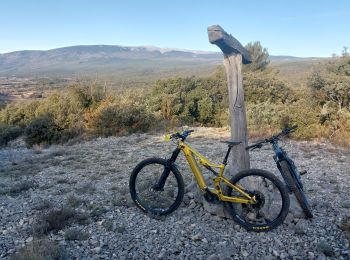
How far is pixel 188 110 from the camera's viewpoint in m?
19.5

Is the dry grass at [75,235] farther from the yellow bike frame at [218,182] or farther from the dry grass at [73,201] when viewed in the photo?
the yellow bike frame at [218,182]

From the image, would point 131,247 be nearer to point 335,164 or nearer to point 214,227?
point 214,227

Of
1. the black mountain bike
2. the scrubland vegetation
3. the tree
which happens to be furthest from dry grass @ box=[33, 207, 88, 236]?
the tree

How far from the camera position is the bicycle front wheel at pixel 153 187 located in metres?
4.91

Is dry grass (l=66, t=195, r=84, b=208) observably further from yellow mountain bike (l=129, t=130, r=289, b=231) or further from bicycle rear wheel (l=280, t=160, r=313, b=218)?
bicycle rear wheel (l=280, t=160, r=313, b=218)

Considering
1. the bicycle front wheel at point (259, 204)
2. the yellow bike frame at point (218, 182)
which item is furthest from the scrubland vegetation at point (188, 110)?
the yellow bike frame at point (218, 182)

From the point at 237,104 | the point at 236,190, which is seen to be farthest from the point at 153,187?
the point at 237,104

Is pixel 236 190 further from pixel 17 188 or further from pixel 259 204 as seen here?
pixel 17 188

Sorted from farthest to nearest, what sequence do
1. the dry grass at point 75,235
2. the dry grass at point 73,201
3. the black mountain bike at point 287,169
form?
1. the dry grass at point 73,201
2. the black mountain bike at point 287,169
3. the dry grass at point 75,235

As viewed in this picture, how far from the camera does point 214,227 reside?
4.63 m

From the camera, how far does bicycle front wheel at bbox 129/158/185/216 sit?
16.1 ft

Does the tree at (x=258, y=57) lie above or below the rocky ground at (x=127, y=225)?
above

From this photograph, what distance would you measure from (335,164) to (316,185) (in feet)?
6.70

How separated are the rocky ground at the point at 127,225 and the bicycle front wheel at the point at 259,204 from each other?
145mm
